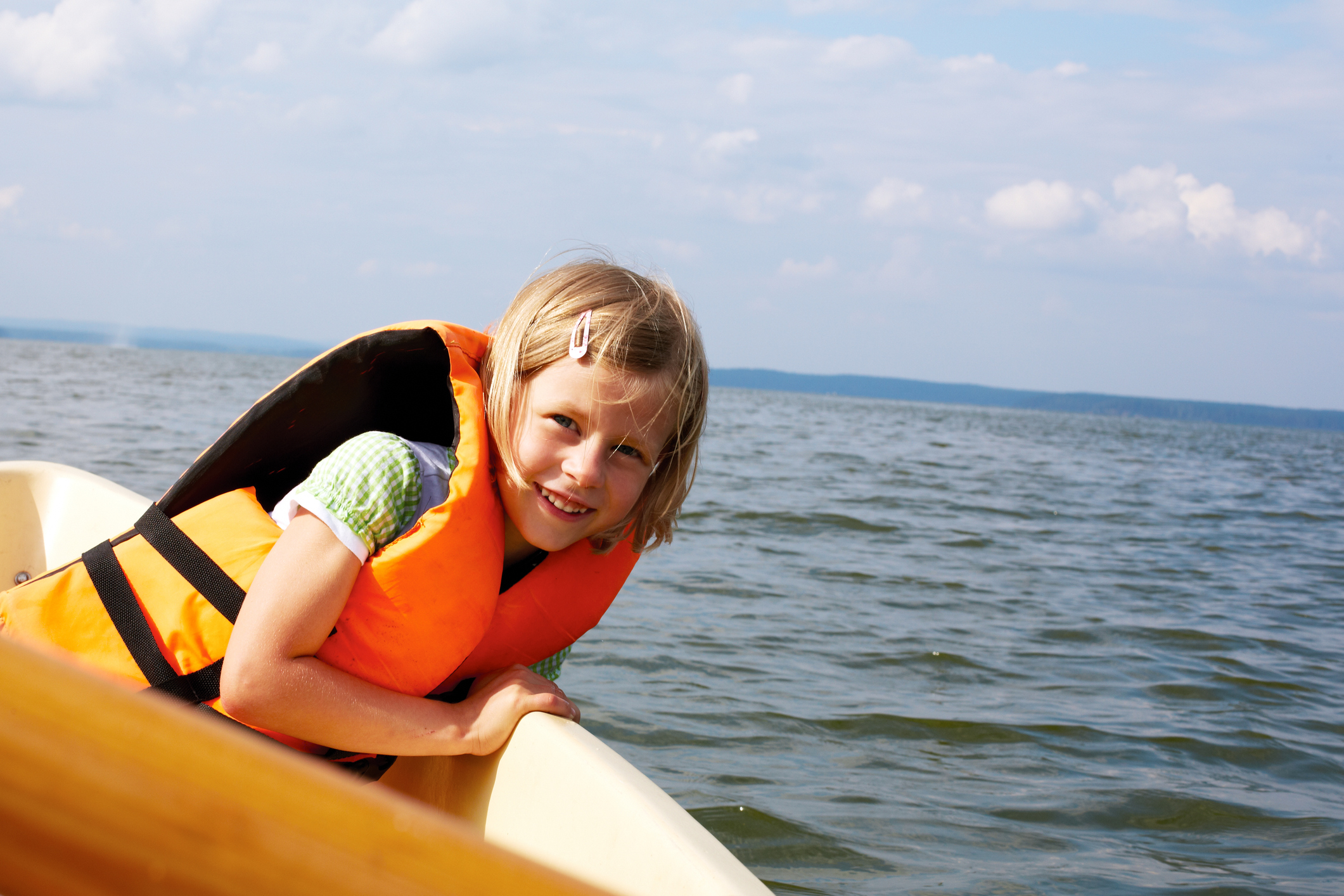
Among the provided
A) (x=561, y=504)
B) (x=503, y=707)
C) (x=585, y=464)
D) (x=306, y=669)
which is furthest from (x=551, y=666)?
(x=306, y=669)

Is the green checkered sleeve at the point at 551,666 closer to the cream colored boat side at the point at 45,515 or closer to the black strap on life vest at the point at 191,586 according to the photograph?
the black strap on life vest at the point at 191,586

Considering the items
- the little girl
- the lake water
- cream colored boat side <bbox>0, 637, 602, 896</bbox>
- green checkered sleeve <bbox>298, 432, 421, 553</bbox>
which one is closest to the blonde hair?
the little girl

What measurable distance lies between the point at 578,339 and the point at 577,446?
19cm

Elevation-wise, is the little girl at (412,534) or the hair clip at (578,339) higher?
the hair clip at (578,339)

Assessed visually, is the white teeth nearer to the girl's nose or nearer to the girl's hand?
the girl's nose

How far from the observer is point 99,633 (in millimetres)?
1748

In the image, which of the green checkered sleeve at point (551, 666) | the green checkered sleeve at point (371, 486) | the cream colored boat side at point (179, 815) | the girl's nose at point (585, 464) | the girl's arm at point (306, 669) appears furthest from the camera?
the green checkered sleeve at point (551, 666)

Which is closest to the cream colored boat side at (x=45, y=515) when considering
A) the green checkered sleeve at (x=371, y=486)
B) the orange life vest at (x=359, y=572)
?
the orange life vest at (x=359, y=572)

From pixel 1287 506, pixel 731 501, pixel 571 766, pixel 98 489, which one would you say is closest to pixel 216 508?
pixel 571 766

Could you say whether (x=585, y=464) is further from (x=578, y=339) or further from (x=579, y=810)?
(x=579, y=810)

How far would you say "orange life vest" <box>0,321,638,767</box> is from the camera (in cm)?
167

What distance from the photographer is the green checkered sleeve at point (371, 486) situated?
1.63 m

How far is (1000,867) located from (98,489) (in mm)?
2790

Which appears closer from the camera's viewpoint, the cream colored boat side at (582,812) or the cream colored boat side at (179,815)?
the cream colored boat side at (179,815)
